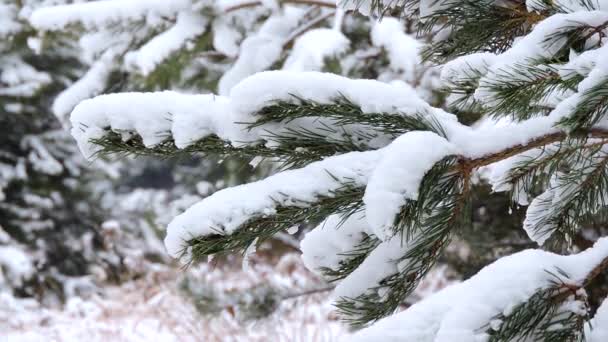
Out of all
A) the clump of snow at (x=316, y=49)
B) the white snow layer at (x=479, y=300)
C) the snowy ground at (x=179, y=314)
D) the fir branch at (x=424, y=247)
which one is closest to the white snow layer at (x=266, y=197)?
the fir branch at (x=424, y=247)

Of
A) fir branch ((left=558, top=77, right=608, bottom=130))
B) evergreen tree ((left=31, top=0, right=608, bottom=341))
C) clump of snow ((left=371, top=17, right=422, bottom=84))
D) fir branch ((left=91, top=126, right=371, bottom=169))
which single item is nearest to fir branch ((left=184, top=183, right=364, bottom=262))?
evergreen tree ((left=31, top=0, right=608, bottom=341))

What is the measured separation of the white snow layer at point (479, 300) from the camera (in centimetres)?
85

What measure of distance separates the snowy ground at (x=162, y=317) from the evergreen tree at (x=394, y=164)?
7.83ft

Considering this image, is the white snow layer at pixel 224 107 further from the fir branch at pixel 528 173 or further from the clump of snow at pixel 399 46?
the clump of snow at pixel 399 46

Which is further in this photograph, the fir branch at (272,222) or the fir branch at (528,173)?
the fir branch at (528,173)

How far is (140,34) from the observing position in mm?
3182

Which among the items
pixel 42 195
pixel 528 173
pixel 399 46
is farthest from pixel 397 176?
pixel 42 195

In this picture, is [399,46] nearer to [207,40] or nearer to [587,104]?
[207,40]

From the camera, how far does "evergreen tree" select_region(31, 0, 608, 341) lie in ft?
2.87

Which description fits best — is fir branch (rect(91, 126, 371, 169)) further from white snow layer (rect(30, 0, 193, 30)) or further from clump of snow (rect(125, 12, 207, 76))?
white snow layer (rect(30, 0, 193, 30))

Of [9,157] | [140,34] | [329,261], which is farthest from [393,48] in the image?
[9,157]

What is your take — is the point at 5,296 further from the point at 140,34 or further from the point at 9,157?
the point at 140,34

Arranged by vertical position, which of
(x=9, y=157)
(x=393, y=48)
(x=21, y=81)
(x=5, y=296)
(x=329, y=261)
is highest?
(x=329, y=261)

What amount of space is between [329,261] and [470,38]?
20.9 inches
